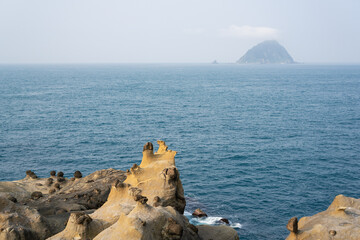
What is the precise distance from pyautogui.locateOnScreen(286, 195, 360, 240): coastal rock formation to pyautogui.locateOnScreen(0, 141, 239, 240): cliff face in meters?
6.70

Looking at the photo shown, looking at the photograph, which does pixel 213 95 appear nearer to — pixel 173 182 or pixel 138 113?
pixel 138 113

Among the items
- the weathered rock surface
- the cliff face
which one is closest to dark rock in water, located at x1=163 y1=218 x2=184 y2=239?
the cliff face

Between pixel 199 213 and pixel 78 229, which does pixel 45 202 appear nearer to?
pixel 78 229

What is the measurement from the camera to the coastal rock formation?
2255cm

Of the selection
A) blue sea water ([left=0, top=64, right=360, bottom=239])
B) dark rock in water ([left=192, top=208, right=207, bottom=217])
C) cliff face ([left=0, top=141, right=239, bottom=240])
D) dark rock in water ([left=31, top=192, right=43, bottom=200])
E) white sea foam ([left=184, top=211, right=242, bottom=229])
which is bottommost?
white sea foam ([left=184, top=211, right=242, bottom=229])

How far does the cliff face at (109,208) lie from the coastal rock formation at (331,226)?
22.0 ft

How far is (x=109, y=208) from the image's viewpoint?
27.5m

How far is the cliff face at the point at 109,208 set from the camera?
72.9 feet

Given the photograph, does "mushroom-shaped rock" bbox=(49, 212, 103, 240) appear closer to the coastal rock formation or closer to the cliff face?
the cliff face

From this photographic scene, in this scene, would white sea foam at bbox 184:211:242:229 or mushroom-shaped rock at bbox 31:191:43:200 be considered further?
white sea foam at bbox 184:211:242:229

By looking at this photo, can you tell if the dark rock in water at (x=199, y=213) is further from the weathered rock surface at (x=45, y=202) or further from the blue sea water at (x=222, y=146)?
the weathered rock surface at (x=45, y=202)

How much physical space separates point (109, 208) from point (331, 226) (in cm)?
1564

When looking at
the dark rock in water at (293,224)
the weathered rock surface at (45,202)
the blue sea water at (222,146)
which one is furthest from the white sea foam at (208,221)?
the dark rock in water at (293,224)

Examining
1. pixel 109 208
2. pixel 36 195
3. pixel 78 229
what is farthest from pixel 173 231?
pixel 36 195
